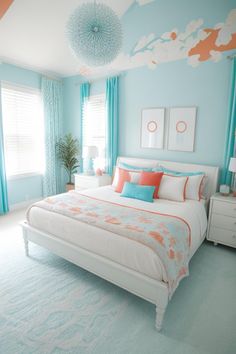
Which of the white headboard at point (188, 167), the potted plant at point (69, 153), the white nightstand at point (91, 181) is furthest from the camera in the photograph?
the potted plant at point (69, 153)

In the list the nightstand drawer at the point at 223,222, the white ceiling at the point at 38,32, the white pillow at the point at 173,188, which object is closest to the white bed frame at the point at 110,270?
the white pillow at the point at 173,188

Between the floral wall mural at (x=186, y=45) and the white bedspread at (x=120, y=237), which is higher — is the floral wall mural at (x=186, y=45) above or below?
above

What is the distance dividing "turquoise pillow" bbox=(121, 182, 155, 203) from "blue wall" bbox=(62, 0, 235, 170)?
1018 millimetres

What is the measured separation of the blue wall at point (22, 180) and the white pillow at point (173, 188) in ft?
9.73

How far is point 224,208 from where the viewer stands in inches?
112

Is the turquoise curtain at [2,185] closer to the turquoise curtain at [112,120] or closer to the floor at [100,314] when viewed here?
the floor at [100,314]

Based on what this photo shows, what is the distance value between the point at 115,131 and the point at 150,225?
263 cm

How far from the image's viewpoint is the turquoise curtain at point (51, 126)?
15.3 ft

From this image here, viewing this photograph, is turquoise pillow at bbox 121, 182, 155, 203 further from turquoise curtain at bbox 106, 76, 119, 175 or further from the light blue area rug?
turquoise curtain at bbox 106, 76, 119, 175

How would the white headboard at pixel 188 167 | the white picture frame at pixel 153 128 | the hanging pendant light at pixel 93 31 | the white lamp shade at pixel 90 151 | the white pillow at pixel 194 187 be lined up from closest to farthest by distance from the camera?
the hanging pendant light at pixel 93 31 < the white pillow at pixel 194 187 < the white headboard at pixel 188 167 < the white picture frame at pixel 153 128 < the white lamp shade at pixel 90 151

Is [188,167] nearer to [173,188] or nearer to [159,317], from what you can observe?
[173,188]

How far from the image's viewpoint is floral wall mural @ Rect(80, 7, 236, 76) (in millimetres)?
2977

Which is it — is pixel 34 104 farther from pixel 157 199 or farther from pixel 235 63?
pixel 235 63

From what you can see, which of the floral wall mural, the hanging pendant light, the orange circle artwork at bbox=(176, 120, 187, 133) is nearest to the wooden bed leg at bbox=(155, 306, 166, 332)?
the hanging pendant light
